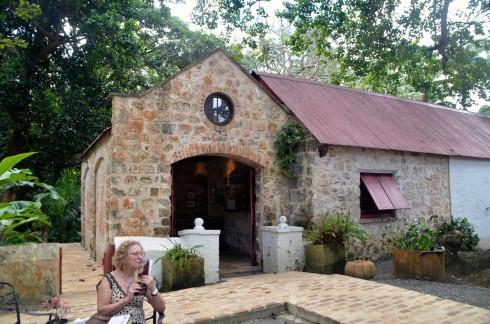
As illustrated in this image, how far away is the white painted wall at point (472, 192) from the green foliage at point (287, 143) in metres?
5.43

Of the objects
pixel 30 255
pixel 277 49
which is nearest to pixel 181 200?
pixel 30 255

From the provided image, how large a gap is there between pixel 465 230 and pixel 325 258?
5.82 m

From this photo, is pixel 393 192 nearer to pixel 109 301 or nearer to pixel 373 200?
pixel 373 200

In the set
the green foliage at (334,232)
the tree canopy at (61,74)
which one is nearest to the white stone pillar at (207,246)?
the green foliage at (334,232)

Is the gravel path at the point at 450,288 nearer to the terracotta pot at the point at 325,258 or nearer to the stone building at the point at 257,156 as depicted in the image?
the terracotta pot at the point at 325,258

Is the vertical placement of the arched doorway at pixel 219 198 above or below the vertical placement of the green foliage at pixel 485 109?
below

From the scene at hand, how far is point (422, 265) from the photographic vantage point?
25.2ft

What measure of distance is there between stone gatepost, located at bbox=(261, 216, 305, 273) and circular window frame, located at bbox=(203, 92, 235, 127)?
2361 millimetres

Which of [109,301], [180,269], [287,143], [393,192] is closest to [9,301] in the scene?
[109,301]

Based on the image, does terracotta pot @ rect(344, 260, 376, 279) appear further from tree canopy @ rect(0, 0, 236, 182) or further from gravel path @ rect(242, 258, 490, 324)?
tree canopy @ rect(0, 0, 236, 182)

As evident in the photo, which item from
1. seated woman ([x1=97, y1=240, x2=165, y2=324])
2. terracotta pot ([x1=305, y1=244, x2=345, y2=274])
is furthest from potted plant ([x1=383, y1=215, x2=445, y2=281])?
seated woman ([x1=97, y1=240, x2=165, y2=324])

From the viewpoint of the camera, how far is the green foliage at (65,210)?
49.2 ft

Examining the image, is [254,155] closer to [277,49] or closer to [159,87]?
[159,87]

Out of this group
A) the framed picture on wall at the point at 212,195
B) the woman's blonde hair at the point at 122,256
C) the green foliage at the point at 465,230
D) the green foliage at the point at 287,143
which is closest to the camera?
the woman's blonde hair at the point at 122,256
